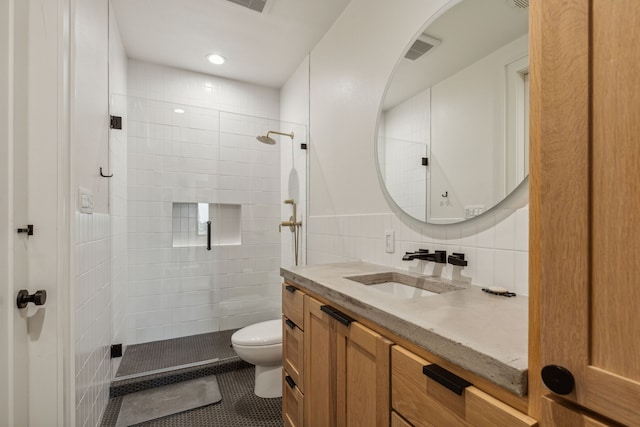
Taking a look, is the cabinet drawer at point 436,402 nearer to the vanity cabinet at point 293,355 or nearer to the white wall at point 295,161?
the vanity cabinet at point 293,355

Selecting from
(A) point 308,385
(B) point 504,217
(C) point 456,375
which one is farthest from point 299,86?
(C) point 456,375

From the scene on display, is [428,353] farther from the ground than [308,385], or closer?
farther from the ground

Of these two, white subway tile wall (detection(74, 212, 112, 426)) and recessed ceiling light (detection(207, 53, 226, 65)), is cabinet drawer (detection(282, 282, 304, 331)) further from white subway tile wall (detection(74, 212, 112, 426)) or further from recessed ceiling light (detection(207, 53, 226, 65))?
recessed ceiling light (detection(207, 53, 226, 65))

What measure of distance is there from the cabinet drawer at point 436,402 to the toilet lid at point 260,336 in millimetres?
1216

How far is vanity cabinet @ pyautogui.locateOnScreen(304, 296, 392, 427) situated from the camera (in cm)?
82

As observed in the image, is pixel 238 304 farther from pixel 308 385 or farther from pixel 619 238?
pixel 619 238

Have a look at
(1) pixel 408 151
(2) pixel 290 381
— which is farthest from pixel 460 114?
(2) pixel 290 381

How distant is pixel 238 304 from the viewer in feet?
9.06

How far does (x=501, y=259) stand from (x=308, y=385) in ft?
2.99

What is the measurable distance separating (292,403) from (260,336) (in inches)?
20.5

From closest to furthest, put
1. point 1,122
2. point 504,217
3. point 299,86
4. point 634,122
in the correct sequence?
1. point 634,122
2. point 1,122
3. point 504,217
4. point 299,86

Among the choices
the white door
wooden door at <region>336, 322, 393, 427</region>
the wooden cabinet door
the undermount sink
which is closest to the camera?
the wooden cabinet door

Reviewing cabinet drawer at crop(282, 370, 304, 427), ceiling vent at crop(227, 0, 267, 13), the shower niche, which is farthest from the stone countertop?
ceiling vent at crop(227, 0, 267, 13)

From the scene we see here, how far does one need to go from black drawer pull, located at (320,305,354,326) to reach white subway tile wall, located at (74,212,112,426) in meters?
1.03
